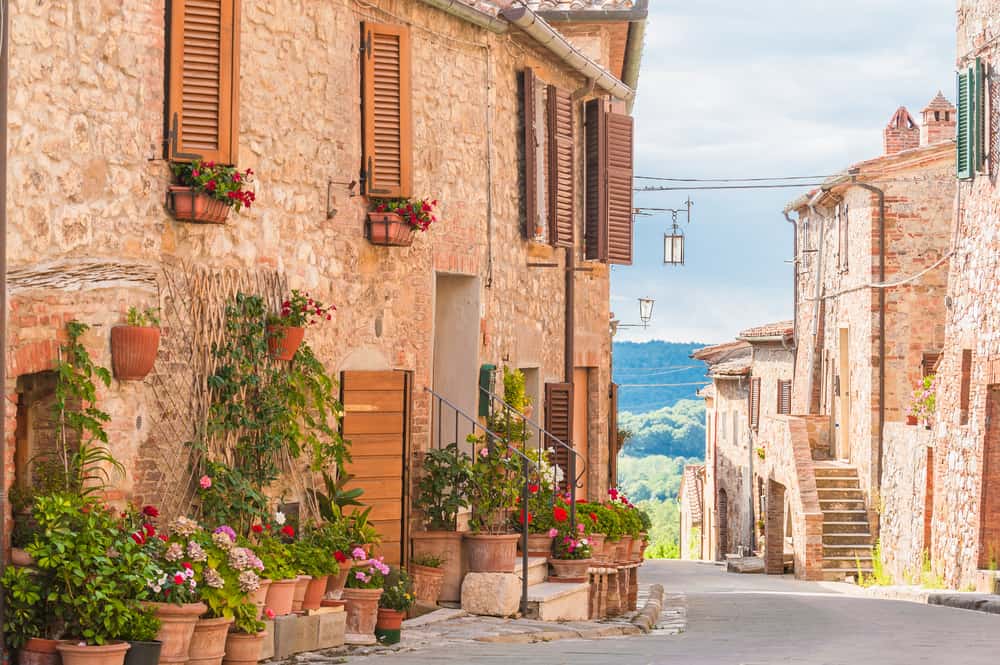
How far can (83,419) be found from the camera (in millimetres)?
7918

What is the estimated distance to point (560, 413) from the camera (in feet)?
52.2

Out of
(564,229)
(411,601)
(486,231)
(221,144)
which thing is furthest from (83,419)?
Answer: (564,229)

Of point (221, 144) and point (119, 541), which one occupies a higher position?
point (221, 144)

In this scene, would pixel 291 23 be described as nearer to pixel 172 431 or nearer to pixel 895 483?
pixel 172 431

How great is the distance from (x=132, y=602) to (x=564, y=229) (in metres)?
8.96

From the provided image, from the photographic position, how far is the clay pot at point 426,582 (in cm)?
1155

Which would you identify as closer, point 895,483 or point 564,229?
point 564,229

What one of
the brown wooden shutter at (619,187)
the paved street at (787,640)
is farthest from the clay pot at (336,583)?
the brown wooden shutter at (619,187)

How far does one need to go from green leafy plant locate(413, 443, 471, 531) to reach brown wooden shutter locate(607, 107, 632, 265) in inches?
220

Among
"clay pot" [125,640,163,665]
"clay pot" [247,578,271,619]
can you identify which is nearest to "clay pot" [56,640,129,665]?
"clay pot" [125,640,163,665]

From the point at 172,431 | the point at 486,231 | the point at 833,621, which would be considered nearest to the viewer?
the point at 172,431

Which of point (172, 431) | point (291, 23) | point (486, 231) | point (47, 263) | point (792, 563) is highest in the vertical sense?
point (291, 23)

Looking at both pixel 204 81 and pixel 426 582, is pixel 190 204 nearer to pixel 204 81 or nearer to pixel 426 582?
pixel 204 81

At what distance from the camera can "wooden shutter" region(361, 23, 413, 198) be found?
37.1 feet
